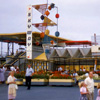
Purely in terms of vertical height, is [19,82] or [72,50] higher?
[72,50]

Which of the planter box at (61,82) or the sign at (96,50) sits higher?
the sign at (96,50)

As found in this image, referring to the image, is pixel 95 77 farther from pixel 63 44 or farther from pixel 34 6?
pixel 63 44

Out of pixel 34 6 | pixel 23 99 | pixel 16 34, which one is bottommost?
pixel 23 99

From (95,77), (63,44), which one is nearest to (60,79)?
(95,77)

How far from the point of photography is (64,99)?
532 inches

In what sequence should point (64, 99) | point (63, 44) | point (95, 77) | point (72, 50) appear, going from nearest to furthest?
point (64, 99) < point (95, 77) < point (72, 50) < point (63, 44)

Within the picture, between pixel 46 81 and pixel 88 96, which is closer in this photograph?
pixel 88 96

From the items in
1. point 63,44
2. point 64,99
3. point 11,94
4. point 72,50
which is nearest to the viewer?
point 11,94

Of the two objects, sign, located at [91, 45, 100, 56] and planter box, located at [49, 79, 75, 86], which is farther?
sign, located at [91, 45, 100, 56]

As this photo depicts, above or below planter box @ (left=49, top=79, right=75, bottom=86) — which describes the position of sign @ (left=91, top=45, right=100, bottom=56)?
above

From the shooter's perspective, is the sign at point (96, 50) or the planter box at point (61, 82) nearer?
the planter box at point (61, 82)

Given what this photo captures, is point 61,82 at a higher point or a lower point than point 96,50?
lower

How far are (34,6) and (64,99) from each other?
976 inches

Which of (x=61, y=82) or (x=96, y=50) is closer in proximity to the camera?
(x=61, y=82)
